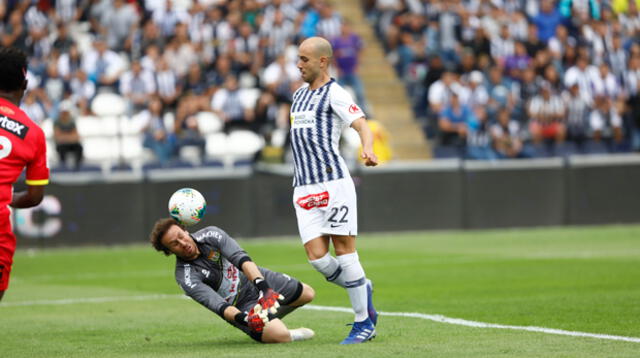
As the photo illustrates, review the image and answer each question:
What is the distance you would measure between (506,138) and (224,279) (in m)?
16.5

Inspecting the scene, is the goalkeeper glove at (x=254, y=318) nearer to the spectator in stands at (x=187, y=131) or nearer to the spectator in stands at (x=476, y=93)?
the spectator in stands at (x=187, y=131)

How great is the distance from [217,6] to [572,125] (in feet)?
29.4

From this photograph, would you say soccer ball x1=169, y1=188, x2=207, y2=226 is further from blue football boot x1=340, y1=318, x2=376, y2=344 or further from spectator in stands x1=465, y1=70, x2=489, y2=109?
spectator in stands x1=465, y1=70, x2=489, y2=109

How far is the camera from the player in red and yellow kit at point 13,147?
707 cm

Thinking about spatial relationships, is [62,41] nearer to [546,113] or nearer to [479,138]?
[479,138]

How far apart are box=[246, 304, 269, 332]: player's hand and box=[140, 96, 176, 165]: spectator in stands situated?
48.8ft

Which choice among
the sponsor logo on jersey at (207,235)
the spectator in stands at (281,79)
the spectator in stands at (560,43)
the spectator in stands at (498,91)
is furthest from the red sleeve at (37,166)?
the spectator in stands at (560,43)

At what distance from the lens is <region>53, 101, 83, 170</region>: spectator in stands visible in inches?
883

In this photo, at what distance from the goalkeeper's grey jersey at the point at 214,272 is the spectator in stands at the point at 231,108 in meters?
14.7

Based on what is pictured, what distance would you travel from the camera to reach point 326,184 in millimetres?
9125

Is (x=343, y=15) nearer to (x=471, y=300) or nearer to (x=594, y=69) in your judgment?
(x=594, y=69)

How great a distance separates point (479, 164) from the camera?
946 inches

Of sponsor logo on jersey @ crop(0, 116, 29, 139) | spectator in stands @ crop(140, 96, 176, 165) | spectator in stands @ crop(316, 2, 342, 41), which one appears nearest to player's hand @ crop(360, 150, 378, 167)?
sponsor logo on jersey @ crop(0, 116, 29, 139)

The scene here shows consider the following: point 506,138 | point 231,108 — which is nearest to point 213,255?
point 231,108
